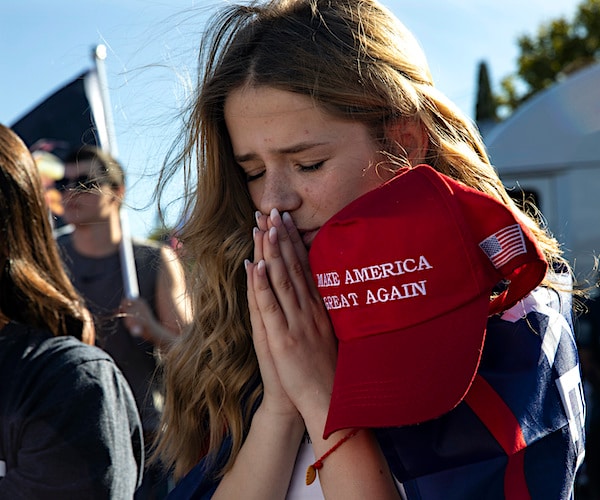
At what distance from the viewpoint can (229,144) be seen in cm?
193

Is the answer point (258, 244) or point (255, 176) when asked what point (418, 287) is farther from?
point (255, 176)

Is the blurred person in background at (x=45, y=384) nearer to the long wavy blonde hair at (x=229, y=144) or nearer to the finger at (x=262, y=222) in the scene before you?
the long wavy blonde hair at (x=229, y=144)

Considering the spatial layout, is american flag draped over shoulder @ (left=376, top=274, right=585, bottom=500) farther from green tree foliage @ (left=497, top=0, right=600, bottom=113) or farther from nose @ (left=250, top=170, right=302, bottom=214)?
green tree foliage @ (left=497, top=0, right=600, bottom=113)

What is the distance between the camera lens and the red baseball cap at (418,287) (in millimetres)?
1361

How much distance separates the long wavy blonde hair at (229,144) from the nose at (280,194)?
175 mm

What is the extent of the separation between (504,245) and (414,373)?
26 centimetres

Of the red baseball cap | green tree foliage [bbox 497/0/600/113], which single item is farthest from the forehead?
green tree foliage [bbox 497/0/600/113]

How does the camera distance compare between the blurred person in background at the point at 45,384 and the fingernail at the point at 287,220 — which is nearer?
the fingernail at the point at 287,220

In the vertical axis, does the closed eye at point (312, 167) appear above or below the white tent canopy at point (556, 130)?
above

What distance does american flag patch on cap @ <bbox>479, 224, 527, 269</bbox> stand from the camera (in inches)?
53.2

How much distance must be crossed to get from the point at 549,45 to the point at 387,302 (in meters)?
23.2

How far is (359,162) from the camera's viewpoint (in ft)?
5.38

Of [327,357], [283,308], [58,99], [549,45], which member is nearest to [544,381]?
[327,357]

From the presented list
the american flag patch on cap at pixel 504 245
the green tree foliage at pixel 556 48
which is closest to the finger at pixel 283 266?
the american flag patch on cap at pixel 504 245
